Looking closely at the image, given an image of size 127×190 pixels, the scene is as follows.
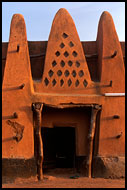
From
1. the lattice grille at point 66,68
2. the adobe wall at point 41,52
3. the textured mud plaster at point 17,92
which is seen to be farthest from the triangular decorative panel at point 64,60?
the textured mud plaster at point 17,92

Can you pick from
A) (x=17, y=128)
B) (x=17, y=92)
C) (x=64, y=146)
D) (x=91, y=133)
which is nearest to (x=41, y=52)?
(x=17, y=92)

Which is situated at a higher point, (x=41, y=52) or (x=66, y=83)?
(x=41, y=52)

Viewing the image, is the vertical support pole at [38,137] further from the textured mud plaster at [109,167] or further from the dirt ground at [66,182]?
the textured mud plaster at [109,167]

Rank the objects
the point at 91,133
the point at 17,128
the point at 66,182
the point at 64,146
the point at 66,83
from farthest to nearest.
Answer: the point at 64,146
the point at 66,83
the point at 91,133
the point at 17,128
the point at 66,182

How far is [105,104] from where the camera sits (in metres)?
10.4

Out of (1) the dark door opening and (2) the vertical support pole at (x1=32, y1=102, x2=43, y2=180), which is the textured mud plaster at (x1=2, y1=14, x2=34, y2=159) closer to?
(2) the vertical support pole at (x1=32, y1=102, x2=43, y2=180)

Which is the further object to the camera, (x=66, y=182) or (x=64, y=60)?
(x=64, y=60)

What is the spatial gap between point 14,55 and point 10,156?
406 centimetres

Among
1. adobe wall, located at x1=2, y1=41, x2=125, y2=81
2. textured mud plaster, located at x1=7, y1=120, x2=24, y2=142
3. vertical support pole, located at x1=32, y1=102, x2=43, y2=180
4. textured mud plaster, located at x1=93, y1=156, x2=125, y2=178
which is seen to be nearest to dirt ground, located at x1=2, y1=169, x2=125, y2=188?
textured mud plaster, located at x1=93, y1=156, x2=125, y2=178

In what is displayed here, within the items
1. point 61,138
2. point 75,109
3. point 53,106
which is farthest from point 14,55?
point 61,138

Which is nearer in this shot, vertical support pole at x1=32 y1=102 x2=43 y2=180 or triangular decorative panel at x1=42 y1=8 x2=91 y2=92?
vertical support pole at x1=32 y1=102 x2=43 y2=180

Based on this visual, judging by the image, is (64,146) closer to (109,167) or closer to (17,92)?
(109,167)

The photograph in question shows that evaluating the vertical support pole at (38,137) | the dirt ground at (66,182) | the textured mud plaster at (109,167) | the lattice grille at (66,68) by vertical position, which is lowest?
the dirt ground at (66,182)

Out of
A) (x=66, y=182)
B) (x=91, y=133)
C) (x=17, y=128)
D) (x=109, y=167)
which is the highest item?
(x=17, y=128)
